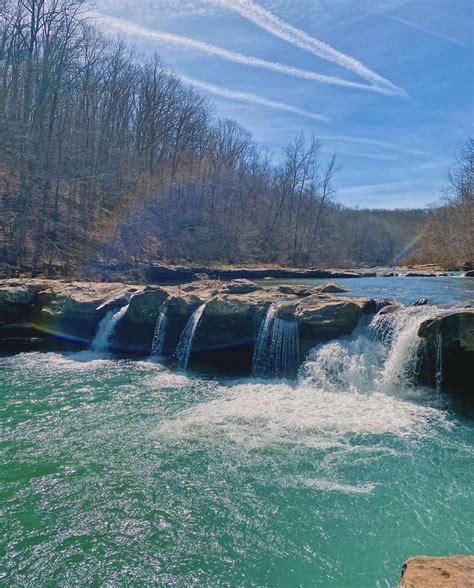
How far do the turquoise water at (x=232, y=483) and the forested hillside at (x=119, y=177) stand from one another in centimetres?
1316

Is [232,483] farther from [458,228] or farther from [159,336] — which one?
[458,228]

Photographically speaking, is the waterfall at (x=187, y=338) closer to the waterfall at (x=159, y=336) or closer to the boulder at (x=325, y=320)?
the waterfall at (x=159, y=336)

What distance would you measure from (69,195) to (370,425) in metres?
21.8

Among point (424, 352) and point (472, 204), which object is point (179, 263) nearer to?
point (424, 352)

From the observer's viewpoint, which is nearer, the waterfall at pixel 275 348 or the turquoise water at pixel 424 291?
the waterfall at pixel 275 348

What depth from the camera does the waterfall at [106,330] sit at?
38.4 ft

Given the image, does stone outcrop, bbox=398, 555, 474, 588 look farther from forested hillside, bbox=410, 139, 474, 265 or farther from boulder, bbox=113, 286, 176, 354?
forested hillside, bbox=410, 139, 474, 265

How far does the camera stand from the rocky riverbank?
26.1 feet

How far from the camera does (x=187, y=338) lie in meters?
10.7

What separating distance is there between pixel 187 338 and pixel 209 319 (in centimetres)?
80

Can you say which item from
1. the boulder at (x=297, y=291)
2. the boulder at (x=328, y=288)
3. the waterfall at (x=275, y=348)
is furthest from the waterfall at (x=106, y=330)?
the boulder at (x=328, y=288)

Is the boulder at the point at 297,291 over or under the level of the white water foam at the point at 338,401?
over

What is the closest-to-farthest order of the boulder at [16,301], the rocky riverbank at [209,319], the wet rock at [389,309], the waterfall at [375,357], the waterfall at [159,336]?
the rocky riverbank at [209,319], the waterfall at [375,357], the wet rock at [389,309], the waterfall at [159,336], the boulder at [16,301]

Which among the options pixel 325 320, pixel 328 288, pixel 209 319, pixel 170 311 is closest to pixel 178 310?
pixel 170 311
